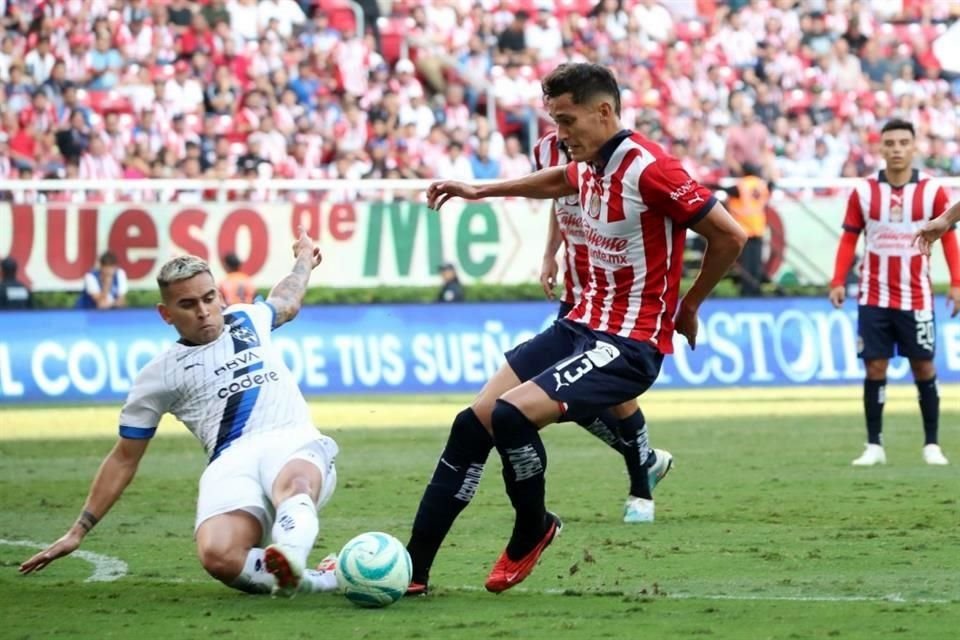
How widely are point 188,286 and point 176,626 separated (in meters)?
1.55

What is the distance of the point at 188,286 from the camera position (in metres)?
7.64

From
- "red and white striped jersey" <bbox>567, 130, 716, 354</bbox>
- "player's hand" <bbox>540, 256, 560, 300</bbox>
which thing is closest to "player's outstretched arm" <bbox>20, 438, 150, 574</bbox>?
"red and white striped jersey" <bbox>567, 130, 716, 354</bbox>

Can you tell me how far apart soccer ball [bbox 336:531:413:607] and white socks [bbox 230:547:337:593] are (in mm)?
287

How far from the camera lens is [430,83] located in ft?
93.6

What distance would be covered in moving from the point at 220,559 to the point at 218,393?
823mm

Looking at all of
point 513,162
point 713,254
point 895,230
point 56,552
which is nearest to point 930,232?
point 713,254

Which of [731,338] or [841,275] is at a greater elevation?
[841,275]

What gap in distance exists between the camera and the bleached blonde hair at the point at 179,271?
7.60 meters

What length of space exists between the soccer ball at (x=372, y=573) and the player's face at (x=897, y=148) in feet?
22.3

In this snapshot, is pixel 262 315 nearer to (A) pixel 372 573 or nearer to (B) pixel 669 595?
(A) pixel 372 573

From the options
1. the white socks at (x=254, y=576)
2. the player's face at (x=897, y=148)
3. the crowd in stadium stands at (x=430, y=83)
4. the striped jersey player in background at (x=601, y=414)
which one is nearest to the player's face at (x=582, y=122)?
the striped jersey player in background at (x=601, y=414)

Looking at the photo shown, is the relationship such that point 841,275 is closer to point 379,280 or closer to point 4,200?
point 379,280

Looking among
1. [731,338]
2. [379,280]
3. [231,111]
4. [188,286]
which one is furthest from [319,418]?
[188,286]

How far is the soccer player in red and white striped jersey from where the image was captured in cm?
1314
